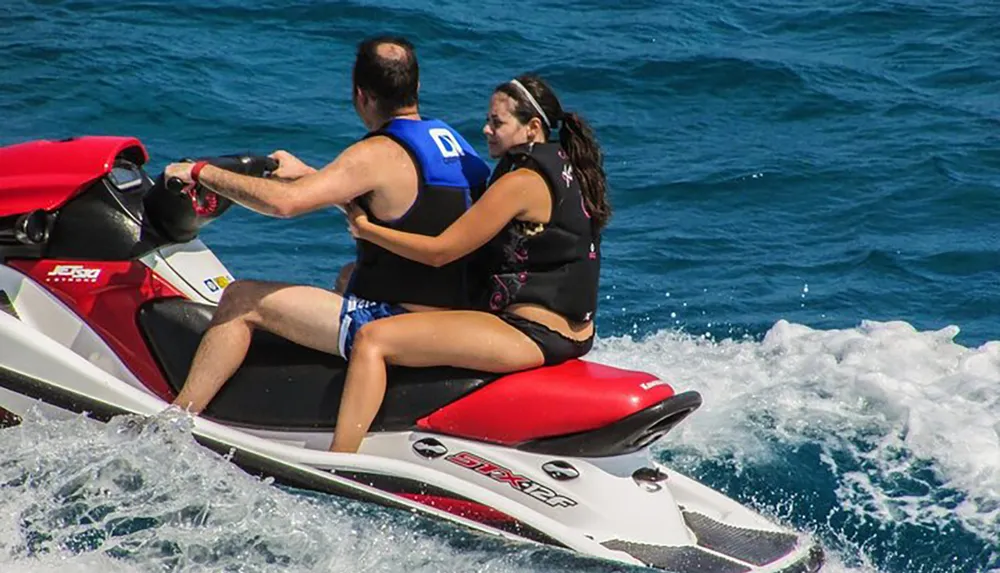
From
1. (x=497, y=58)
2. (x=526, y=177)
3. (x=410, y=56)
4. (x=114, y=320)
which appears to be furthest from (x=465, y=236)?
(x=497, y=58)

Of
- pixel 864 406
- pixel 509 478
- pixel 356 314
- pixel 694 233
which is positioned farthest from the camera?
pixel 694 233

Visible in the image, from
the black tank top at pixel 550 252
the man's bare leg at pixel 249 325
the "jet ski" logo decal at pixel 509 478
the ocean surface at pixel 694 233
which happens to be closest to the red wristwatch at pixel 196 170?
the man's bare leg at pixel 249 325

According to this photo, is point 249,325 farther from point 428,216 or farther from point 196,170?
point 428,216

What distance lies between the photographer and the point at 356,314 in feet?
16.5

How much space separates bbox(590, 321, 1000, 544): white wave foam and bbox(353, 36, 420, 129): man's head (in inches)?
82.3

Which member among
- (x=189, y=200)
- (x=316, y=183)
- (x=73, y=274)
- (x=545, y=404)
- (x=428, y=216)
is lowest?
(x=545, y=404)

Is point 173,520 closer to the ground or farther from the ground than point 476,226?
closer to the ground

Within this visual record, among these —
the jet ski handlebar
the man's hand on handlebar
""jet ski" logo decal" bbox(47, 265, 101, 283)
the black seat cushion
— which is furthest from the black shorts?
""jet ski" logo decal" bbox(47, 265, 101, 283)

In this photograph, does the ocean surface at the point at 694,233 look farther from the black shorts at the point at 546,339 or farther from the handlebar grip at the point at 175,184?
the handlebar grip at the point at 175,184

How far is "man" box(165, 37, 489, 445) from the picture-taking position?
481 cm

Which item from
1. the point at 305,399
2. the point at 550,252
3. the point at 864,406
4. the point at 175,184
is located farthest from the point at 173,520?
the point at 864,406

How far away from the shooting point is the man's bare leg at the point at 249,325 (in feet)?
16.5

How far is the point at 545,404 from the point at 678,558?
63 cm

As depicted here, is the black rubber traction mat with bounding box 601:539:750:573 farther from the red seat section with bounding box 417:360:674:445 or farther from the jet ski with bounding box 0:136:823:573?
the red seat section with bounding box 417:360:674:445
